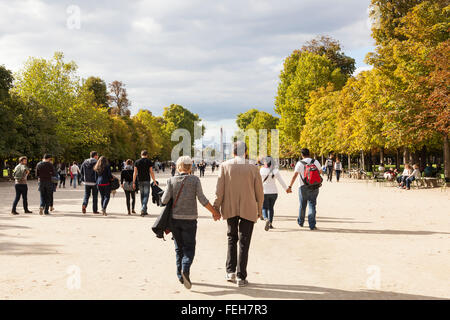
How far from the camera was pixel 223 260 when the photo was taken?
7605 mm

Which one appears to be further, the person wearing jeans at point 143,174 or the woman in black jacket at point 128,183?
the woman in black jacket at point 128,183

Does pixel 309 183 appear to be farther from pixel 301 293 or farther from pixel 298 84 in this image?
pixel 298 84

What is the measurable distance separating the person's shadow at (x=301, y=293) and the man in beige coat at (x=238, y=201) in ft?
1.36

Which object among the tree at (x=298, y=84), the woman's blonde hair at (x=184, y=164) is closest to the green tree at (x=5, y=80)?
the tree at (x=298, y=84)

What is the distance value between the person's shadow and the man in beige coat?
1.36ft

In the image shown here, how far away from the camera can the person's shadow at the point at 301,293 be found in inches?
214

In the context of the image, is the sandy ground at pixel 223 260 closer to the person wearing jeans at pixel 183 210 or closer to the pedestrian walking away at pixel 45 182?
the person wearing jeans at pixel 183 210

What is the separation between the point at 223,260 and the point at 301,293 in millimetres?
2229

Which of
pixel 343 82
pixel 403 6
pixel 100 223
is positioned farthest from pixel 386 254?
pixel 343 82

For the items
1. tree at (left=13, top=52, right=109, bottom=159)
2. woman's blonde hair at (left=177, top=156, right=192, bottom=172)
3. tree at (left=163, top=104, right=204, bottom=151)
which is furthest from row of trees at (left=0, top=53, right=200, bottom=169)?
tree at (left=163, top=104, right=204, bottom=151)

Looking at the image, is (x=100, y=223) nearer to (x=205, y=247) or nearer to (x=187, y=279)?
(x=205, y=247)

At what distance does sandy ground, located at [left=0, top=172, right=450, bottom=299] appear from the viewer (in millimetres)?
5695

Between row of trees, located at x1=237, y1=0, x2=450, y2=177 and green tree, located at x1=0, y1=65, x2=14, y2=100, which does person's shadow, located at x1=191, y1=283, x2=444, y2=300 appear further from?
green tree, located at x1=0, y1=65, x2=14, y2=100

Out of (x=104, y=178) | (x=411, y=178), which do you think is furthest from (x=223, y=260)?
(x=411, y=178)
